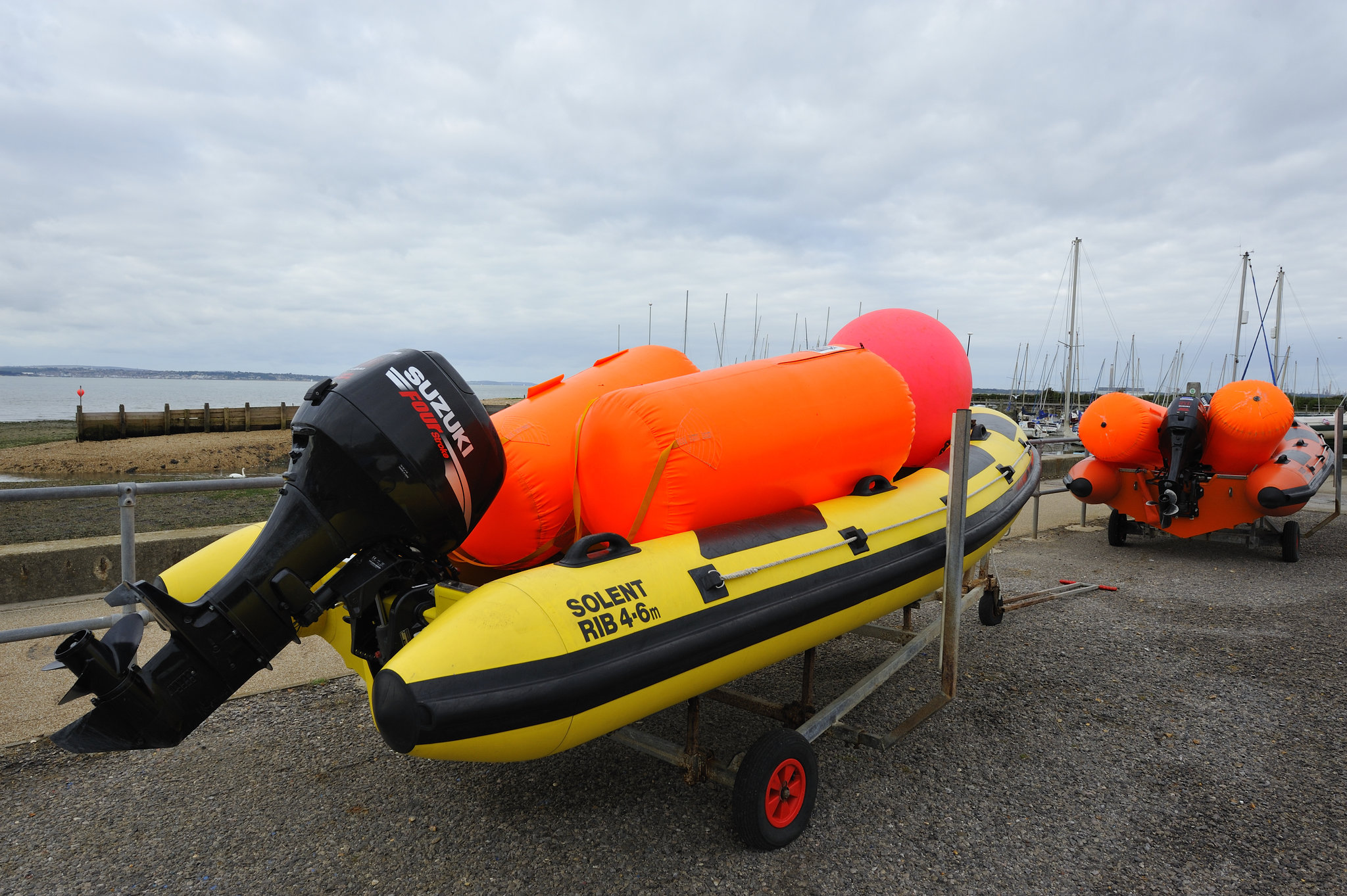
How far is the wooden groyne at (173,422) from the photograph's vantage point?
28.9 meters

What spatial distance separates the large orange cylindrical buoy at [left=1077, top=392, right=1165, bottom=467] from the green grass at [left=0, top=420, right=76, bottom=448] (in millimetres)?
32520

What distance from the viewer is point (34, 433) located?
33188mm

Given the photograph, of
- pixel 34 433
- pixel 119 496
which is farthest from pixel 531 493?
pixel 34 433

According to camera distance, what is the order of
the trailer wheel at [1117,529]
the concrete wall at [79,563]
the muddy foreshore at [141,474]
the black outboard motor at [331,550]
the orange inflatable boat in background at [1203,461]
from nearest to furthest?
1. the black outboard motor at [331,550]
2. the concrete wall at [79,563]
3. the orange inflatable boat in background at [1203,461]
4. the trailer wheel at [1117,529]
5. the muddy foreshore at [141,474]

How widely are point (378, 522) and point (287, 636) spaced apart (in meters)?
0.47

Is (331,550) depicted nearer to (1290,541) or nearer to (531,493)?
(531,493)

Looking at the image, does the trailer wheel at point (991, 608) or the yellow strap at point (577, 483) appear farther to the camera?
the trailer wheel at point (991, 608)

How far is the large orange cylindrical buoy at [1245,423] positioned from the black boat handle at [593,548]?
7.50 m

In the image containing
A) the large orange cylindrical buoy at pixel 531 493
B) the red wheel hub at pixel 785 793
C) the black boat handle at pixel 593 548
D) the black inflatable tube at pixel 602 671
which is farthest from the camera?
the large orange cylindrical buoy at pixel 531 493

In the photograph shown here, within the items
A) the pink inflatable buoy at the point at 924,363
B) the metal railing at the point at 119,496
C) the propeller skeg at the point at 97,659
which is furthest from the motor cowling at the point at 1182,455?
the propeller skeg at the point at 97,659

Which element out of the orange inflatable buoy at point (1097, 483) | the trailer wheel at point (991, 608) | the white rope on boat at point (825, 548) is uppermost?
the white rope on boat at point (825, 548)

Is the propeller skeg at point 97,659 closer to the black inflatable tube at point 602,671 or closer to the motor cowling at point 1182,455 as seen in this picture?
the black inflatable tube at point 602,671

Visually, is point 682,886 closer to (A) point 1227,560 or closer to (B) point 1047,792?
(B) point 1047,792

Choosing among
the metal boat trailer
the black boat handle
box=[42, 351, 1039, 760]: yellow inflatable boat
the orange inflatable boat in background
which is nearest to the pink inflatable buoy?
the metal boat trailer
